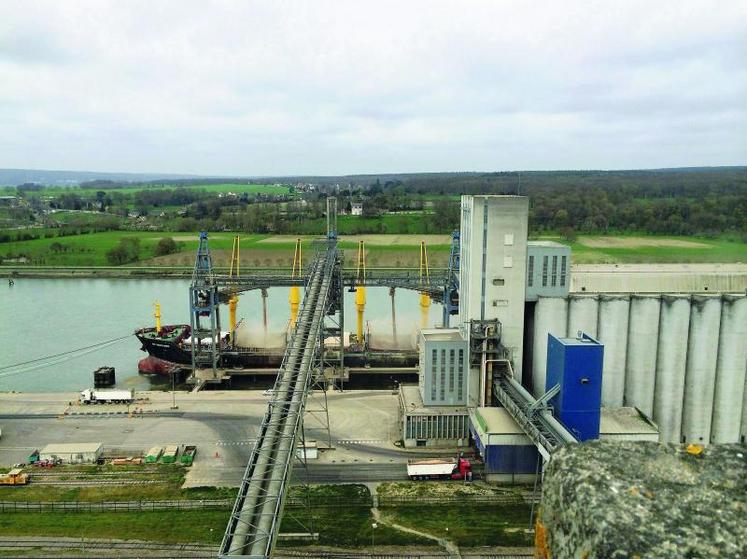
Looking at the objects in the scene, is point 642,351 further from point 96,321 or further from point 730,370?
point 96,321

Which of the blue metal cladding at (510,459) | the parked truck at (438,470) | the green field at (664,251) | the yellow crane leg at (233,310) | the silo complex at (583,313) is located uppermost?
the green field at (664,251)

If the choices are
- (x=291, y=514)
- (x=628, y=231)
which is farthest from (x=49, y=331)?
(x=628, y=231)

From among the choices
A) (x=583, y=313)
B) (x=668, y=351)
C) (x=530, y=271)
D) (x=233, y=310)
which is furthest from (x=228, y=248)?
(x=668, y=351)

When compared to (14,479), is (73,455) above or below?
above

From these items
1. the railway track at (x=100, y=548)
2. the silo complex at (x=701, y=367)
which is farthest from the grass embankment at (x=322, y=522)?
the silo complex at (x=701, y=367)

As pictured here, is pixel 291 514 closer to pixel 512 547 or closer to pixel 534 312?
pixel 512 547

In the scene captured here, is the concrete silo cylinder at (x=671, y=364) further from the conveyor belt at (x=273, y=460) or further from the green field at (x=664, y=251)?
the conveyor belt at (x=273, y=460)
